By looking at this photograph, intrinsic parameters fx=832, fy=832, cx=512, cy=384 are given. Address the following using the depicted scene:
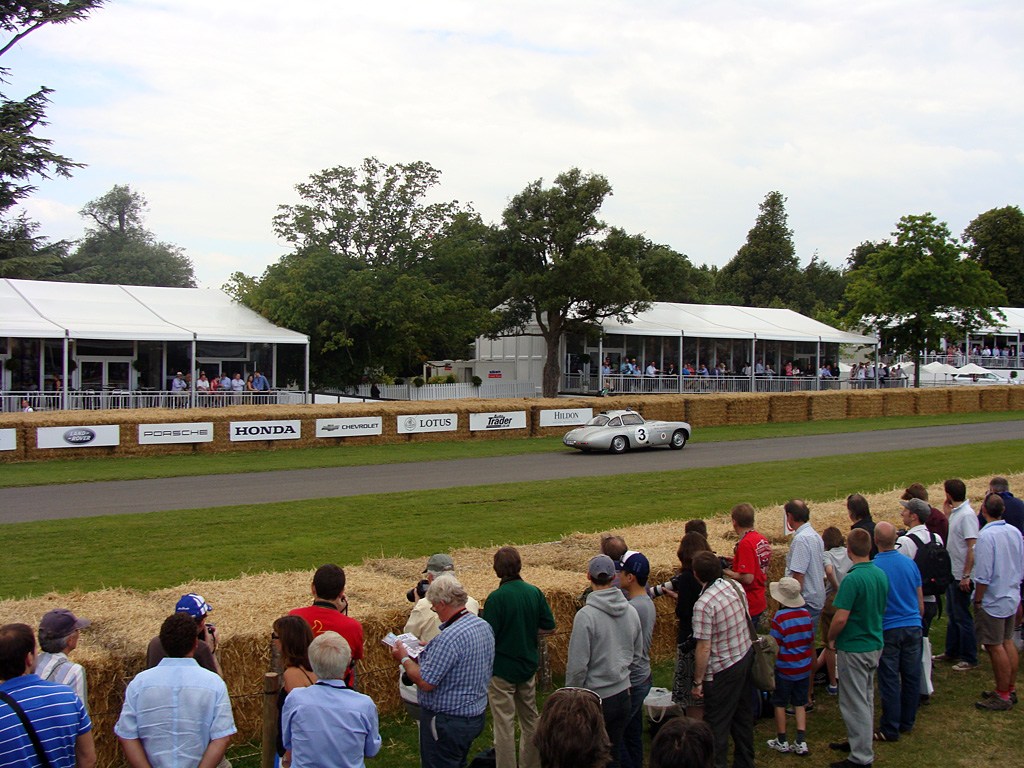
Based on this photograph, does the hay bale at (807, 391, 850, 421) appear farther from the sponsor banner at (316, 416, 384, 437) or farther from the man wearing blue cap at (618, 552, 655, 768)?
the man wearing blue cap at (618, 552, 655, 768)

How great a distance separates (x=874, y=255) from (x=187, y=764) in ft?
175

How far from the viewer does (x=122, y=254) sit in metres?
76.4

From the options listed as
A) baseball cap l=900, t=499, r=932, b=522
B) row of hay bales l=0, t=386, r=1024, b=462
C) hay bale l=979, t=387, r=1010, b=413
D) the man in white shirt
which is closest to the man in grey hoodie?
baseball cap l=900, t=499, r=932, b=522

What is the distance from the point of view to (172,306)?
36.5 meters

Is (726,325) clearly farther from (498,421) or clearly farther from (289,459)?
(289,459)

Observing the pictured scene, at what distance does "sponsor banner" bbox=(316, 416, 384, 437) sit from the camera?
2655 centimetres

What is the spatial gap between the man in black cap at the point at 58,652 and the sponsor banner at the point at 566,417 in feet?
85.2

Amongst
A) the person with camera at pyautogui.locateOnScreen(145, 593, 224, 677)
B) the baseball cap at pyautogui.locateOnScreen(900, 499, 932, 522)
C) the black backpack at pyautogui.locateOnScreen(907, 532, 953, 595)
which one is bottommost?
the black backpack at pyautogui.locateOnScreen(907, 532, 953, 595)

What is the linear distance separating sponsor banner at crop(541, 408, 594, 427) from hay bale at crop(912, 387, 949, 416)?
63.1 ft

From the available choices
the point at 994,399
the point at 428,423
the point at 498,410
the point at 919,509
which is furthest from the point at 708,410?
the point at 919,509

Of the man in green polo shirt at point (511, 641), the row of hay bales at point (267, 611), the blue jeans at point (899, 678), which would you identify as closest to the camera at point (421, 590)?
the man in green polo shirt at point (511, 641)

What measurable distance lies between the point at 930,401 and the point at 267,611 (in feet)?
135

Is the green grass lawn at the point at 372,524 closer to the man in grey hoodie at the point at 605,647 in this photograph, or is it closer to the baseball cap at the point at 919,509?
the man in grey hoodie at the point at 605,647

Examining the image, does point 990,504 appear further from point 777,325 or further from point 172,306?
point 777,325
